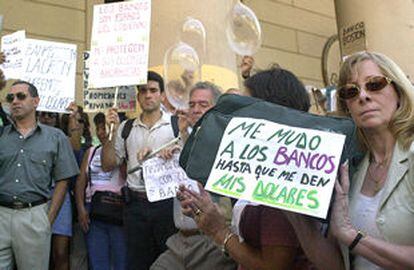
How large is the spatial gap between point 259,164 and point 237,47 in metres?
2.75

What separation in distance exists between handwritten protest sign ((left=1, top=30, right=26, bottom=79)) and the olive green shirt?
23.8 inches

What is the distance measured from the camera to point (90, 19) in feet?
25.1

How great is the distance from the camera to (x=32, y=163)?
439 centimetres

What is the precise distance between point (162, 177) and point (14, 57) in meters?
1.93

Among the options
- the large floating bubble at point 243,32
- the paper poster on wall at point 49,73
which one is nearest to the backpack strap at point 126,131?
the paper poster on wall at point 49,73

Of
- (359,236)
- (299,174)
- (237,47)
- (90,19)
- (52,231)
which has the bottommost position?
(52,231)

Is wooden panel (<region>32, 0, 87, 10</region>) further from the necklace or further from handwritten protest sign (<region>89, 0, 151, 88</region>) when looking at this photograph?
the necklace

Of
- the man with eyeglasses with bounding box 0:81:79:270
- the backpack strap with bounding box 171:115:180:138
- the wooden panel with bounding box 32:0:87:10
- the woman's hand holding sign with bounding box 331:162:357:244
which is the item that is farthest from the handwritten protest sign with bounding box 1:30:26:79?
the woman's hand holding sign with bounding box 331:162:357:244

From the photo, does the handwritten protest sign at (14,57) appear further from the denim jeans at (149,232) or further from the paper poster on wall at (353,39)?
the paper poster on wall at (353,39)

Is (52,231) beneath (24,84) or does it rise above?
beneath

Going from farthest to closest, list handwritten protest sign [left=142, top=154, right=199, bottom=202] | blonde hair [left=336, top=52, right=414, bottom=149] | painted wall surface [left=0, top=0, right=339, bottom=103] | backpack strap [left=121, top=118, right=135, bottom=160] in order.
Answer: painted wall surface [left=0, top=0, right=339, bottom=103], backpack strap [left=121, top=118, right=135, bottom=160], handwritten protest sign [left=142, top=154, right=199, bottom=202], blonde hair [left=336, top=52, right=414, bottom=149]

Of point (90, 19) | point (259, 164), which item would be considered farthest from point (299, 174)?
point (90, 19)

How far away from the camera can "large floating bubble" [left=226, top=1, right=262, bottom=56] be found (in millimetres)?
4621

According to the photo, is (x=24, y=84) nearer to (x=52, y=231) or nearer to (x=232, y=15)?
(x=52, y=231)
